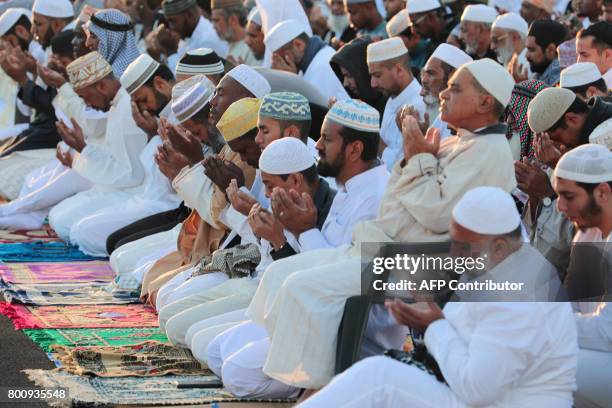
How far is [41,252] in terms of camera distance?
29.7 feet

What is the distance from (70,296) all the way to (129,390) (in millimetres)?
2135

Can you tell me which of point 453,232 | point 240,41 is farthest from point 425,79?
point 240,41

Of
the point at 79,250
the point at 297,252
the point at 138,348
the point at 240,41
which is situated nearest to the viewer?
the point at 297,252

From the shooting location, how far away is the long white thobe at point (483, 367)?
404cm

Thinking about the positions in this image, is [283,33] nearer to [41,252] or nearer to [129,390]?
[41,252]

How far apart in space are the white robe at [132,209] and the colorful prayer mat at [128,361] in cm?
236

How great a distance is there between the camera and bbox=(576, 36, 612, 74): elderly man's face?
25.5 ft

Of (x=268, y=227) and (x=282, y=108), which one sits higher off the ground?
(x=282, y=108)

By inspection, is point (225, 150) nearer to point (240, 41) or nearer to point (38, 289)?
point (38, 289)

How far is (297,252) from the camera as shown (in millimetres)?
5770

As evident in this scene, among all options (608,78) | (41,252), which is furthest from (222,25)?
(608,78)

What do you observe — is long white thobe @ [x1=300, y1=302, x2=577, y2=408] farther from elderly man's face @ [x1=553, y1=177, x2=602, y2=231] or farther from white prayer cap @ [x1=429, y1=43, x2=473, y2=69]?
white prayer cap @ [x1=429, y1=43, x2=473, y2=69]

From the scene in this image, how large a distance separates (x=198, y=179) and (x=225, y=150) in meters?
0.22

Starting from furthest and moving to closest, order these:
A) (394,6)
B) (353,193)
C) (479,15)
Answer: (394,6) < (479,15) < (353,193)
